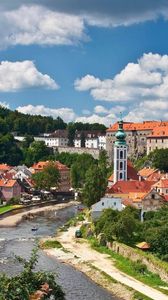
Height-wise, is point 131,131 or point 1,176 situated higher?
point 131,131

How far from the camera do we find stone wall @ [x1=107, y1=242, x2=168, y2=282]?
3900 centimetres

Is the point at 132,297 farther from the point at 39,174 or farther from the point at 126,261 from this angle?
the point at 39,174

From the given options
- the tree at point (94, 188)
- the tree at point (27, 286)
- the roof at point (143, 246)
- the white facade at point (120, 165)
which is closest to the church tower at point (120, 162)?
the white facade at point (120, 165)

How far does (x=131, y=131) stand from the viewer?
13025cm

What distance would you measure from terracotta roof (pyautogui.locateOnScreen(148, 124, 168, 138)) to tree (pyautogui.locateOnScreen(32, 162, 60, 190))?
2724cm

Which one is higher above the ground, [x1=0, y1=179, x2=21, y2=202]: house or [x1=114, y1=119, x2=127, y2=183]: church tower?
[x1=114, y1=119, x2=127, y2=183]: church tower

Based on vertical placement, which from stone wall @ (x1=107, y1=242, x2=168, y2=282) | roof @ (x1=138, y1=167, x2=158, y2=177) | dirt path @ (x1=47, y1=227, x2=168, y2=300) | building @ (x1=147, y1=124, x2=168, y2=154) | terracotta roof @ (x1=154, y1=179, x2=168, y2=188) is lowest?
dirt path @ (x1=47, y1=227, x2=168, y2=300)

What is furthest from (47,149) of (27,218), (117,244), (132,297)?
(132,297)

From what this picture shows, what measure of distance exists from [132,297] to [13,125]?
134m

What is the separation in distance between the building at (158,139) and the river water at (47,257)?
1720 inches

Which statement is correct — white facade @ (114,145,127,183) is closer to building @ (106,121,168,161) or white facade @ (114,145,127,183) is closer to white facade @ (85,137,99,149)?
building @ (106,121,168,161)

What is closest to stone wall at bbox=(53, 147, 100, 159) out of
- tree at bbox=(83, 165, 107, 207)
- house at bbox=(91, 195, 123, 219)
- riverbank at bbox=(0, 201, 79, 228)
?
riverbank at bbox=(0, 201, 79, 228)

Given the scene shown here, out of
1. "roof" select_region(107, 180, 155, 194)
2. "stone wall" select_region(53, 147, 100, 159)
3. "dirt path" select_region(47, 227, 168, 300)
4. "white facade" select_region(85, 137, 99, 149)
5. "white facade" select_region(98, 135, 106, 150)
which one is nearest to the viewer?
"dirt path" select_region(47, 227, 168, 300)

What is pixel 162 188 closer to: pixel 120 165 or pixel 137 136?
pixel 120 165
